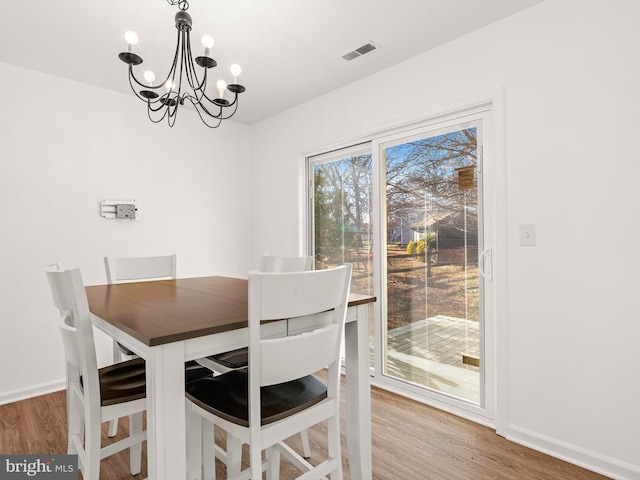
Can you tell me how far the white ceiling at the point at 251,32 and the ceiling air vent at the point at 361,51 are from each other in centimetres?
4

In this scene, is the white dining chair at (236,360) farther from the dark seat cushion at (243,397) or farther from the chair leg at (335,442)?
the chair leg at (335,442)

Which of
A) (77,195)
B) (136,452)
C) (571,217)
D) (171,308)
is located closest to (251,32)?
(171,308)

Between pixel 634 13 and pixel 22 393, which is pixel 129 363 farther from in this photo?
pixel 634 13

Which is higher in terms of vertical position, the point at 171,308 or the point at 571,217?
the point at 571,217

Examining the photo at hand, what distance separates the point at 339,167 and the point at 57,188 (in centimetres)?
225

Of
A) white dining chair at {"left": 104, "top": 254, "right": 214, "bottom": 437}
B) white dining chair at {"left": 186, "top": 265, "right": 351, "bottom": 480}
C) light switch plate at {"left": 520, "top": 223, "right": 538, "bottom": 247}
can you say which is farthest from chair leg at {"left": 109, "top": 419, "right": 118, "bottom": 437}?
light switch plate at {"left": 520, "top": 223, "right": 538, "bottom": 247}

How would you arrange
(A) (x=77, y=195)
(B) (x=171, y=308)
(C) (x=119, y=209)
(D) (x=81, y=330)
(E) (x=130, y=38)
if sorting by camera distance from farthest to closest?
(C) (x=119, y=209) → (A) (x=77, y=195) → (E) (x=130, y=38) → (B) (x=171, y=308) → (D) (x=81, y=330)

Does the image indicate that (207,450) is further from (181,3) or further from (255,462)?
(181,3)

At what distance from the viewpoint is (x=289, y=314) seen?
46.1 inches

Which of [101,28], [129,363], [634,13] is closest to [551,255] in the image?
[634,13]

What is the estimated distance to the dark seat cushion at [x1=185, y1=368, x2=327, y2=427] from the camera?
1229 millimetres

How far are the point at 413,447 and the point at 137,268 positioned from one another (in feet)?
6.58

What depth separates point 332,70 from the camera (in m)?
2.81

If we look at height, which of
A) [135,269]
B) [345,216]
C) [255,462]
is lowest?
[255,462]
